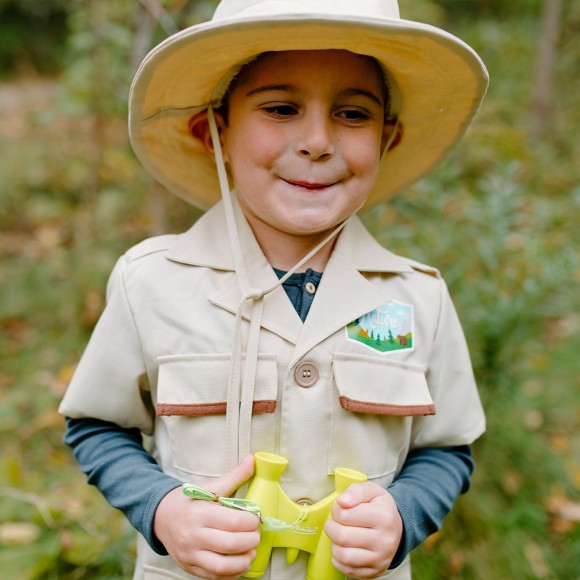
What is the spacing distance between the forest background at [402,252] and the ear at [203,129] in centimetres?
130

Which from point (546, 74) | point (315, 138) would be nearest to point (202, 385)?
point (315, 138)

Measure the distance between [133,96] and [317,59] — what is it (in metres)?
0.41

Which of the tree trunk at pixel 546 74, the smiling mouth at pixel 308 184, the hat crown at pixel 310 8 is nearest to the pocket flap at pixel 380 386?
the smiling mouth at pixel 308 184

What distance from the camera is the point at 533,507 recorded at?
292 cm

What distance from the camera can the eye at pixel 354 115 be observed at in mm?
1451

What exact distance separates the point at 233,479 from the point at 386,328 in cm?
48

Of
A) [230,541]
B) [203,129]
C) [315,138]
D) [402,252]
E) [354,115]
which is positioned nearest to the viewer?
[230,541]

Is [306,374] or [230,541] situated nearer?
[230,541]

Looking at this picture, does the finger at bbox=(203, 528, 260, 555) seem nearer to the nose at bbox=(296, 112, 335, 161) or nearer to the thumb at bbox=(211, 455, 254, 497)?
the thumb at bbox=(211, 455, 254, 497)

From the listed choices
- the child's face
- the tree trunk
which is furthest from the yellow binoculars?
the tree trunk

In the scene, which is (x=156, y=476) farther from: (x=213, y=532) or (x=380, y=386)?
(x=380, y=386)

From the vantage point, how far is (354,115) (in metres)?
1.48

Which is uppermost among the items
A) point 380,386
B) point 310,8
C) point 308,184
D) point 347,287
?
point 310,8

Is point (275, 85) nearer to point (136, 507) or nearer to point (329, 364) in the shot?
point (329, 364)
